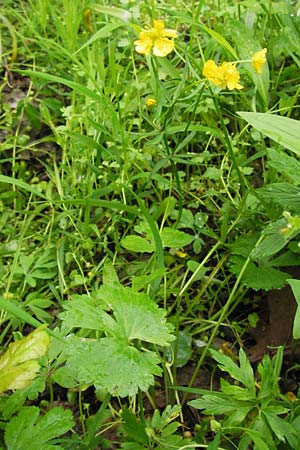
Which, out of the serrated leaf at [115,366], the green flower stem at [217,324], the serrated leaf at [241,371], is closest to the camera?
the serrated leaf at [115,366]

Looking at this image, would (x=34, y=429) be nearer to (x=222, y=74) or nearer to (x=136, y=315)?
Result: (x=136, y=315)

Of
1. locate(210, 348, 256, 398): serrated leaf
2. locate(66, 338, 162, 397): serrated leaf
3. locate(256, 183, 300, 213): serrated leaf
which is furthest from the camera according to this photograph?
locate(256, 183, 300, 213): serrated leaf

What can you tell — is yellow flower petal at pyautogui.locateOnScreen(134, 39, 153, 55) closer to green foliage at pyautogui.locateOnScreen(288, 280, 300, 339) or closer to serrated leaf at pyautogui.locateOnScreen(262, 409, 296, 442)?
green foliage at pyautogui.locateOnScreen(288, 280, 300, 339)

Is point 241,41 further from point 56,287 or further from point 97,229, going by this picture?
point 56,287

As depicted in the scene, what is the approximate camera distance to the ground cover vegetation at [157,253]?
97 cm

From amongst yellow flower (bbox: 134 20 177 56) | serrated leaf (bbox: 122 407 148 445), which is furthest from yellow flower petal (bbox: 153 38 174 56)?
serrated leaf (bbox: 122 407 148 445)

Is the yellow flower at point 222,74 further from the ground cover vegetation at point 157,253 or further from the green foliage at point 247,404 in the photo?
the green foliage at point 247,404

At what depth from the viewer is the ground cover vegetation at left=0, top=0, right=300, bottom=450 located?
965 millimetres

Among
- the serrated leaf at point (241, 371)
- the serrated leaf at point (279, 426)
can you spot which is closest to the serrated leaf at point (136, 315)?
the serrated leaf at point (241, 371)

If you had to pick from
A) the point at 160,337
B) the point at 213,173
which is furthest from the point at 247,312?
the point at 160,337

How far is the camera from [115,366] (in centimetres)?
89

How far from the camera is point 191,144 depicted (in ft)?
5.31

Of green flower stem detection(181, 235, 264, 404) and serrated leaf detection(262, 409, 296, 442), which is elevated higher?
serrated leaf detection(262, 409, 296, 442)

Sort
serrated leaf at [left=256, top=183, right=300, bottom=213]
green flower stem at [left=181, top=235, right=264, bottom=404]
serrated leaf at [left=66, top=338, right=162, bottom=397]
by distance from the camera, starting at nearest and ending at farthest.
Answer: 1. serrated leaf at [left=66, top=338, right=162, bottom=397]
2. serrated leaf at [left=256, top=183, right=300, bottom=213]
3. green flower stem at [left=181, top=235, right=264, bottom=404]
